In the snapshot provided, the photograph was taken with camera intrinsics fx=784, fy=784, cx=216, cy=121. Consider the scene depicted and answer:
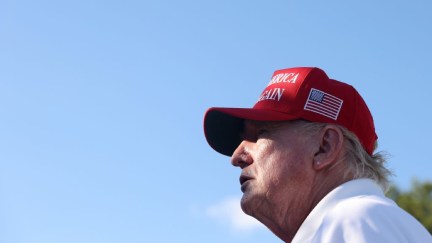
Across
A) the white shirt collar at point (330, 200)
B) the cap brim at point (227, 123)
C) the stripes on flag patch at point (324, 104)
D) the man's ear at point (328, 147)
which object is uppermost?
the cap brim at point (227, 123)

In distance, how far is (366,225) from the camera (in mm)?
2459

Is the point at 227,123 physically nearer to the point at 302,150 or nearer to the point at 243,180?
the point at 243,180

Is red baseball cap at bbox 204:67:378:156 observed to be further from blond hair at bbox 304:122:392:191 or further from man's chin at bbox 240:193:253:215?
man's chin at bbox 240:193:253:215

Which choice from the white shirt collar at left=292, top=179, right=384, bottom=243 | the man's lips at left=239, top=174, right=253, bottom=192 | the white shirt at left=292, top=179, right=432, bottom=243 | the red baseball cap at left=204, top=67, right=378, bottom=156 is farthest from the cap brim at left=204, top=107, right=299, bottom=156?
the white shirt at left=292, top=179, right=432, bottom=243

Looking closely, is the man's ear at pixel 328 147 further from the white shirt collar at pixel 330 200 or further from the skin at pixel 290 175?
the white shirt collar at pixel 330 200

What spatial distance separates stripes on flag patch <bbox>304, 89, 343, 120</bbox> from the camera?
130 inches

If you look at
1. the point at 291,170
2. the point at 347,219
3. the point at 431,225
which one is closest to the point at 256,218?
the point at 291,170

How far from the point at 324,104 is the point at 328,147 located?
192 mm

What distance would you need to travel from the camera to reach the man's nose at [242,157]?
3348 mm

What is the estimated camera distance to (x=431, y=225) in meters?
23.0

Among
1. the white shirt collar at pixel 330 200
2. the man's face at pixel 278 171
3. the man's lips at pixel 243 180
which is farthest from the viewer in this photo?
the man's lips at pixel 243 180

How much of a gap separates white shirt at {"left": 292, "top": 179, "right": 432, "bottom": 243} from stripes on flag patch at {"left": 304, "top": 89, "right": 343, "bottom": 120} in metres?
0.59

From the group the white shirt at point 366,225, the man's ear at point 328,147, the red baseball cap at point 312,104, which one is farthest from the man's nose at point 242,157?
the white shirt at point 366,225

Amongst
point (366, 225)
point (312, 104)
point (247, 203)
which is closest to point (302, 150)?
point (312, 104)
